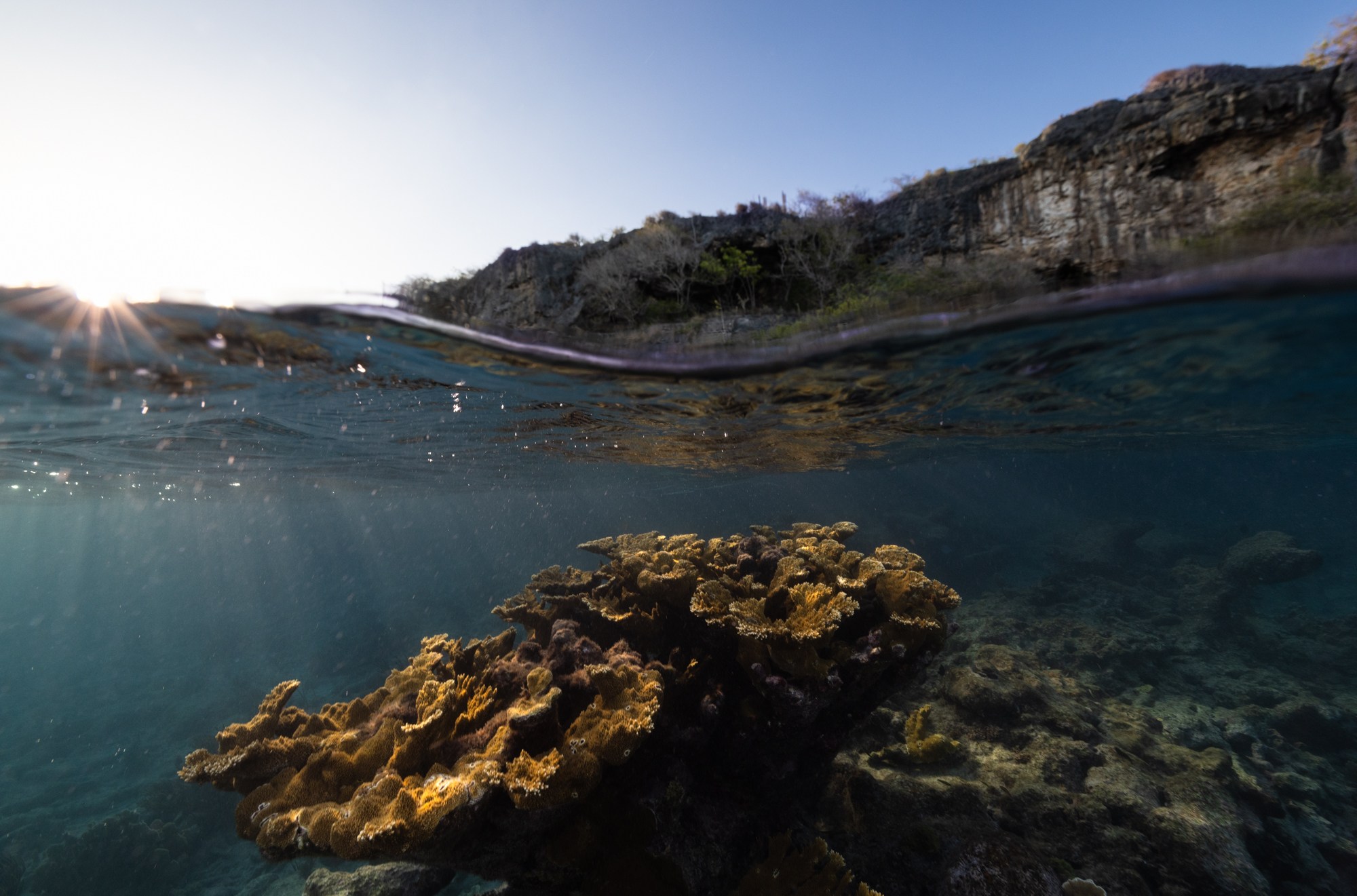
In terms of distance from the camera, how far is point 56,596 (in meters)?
112

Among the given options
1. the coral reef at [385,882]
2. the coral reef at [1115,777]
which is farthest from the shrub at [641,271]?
the coral reef at [385,882]

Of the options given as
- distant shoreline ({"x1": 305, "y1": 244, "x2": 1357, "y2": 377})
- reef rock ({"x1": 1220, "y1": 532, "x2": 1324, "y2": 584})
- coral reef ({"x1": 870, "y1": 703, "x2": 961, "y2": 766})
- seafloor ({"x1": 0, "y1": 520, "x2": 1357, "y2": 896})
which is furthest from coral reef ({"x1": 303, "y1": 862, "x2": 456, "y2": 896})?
reef rock ({"x1": 1220, "y1": 532, "x2": 1324, "y2": 584})

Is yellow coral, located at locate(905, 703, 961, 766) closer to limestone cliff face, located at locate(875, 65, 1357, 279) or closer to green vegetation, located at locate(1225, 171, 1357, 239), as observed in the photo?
limestone cliff face, located at locate(875, 65, 1357, 279)

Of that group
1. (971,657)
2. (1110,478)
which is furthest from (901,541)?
(1110,478)

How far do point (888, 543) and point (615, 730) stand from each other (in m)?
13.1

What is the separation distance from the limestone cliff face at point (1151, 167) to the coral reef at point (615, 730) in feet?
21.2

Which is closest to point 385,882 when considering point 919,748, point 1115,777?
point 919,748

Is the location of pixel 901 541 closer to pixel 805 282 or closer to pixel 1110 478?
pixel 805 282

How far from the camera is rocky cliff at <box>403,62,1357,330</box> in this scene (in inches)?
348

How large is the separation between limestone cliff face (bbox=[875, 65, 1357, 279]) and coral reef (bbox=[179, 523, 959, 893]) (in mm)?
6466

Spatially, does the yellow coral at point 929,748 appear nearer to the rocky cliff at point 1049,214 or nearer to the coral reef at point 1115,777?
the coral reef at point 1115,777

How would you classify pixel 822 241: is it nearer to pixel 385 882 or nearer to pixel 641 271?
pixel 641 271

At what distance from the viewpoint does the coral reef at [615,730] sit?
4289 mm

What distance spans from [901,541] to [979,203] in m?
18.1
